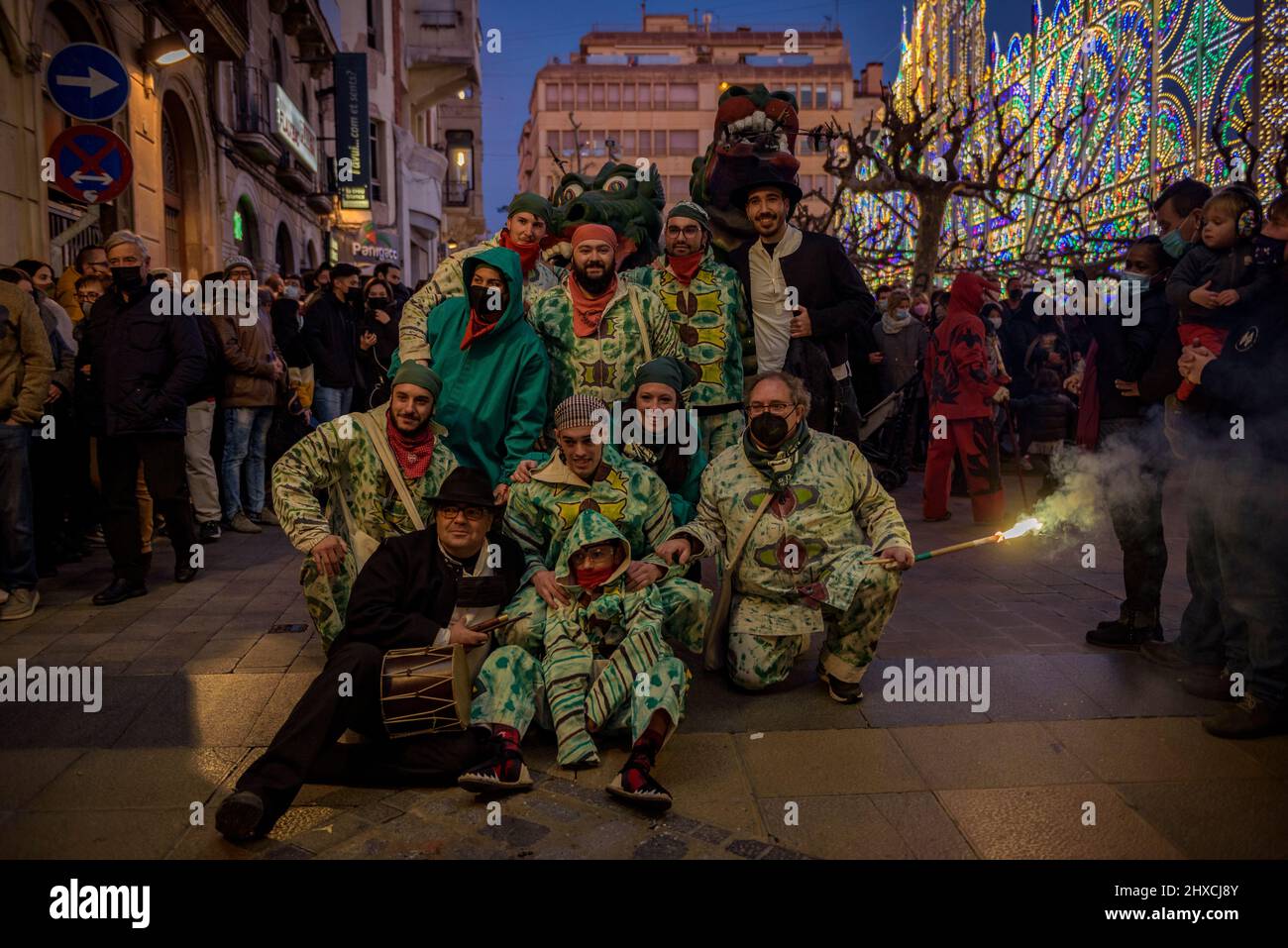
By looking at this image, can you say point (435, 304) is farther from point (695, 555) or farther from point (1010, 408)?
point (1010, 408)

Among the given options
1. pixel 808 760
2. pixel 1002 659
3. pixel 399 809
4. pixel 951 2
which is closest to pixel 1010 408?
pixel 1002 659

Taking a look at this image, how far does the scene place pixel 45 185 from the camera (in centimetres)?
1037

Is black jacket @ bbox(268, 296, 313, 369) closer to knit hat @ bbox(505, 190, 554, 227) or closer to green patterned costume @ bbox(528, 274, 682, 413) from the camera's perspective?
knit hat @ bbox(505, 190, 554, 227)

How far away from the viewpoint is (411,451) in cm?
470

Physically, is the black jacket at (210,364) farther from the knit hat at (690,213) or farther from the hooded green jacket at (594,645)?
the hooded green jacket at (594,645)

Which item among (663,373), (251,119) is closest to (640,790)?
(663,373)

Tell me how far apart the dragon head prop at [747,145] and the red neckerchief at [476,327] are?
7.53ft

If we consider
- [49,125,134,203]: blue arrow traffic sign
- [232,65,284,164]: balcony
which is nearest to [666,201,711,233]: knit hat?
[49,125,134,203]: blue arrow traffic sign

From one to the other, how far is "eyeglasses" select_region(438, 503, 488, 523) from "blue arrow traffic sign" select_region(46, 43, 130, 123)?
563 cm

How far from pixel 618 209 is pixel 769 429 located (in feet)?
9.47

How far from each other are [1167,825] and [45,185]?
36.4ft

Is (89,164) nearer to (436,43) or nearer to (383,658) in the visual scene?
(383,658)

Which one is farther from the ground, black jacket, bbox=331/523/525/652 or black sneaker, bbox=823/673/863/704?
black jacket, bbox=331/523/525/652

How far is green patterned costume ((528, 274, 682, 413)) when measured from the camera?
530 cm
